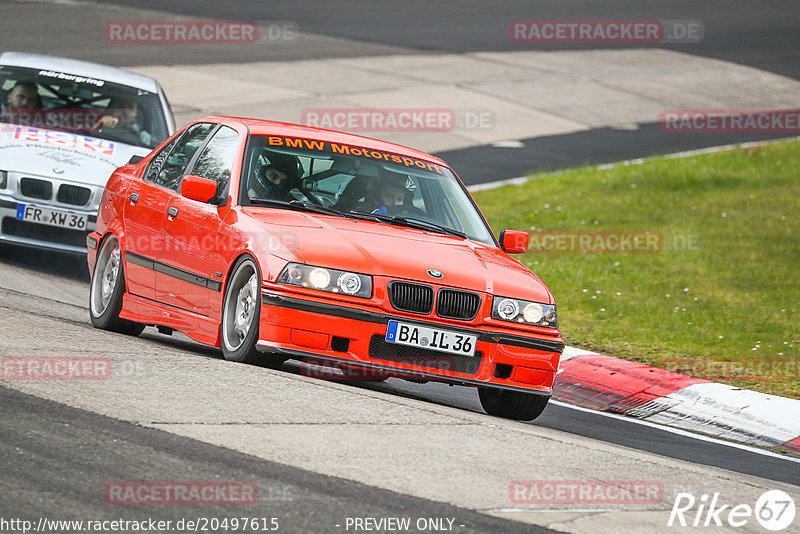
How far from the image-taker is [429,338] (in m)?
7.24

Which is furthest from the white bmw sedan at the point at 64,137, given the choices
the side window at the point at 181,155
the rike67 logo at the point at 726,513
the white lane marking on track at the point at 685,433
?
the rike67 logo at the point at 726,513

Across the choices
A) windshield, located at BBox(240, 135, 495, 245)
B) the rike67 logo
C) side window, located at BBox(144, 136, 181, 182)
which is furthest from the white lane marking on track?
side window, located at BBox(144, 136, 181, 182)

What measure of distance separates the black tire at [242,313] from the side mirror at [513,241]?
1945mm

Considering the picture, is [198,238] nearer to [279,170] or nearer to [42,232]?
[279,170]

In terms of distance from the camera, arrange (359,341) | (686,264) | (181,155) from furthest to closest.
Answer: (686,264)
(181,155)
(359,341)

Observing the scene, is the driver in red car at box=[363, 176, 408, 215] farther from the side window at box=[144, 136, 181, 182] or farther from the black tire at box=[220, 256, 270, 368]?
the side window at box=[144, 136, 181, 182]

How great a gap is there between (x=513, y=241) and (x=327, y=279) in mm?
1900

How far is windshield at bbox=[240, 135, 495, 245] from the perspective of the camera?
816cm

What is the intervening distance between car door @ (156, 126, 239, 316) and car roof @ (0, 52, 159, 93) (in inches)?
194

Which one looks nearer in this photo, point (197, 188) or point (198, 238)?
point (197, 188)

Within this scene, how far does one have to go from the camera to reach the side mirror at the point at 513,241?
28.4 ft

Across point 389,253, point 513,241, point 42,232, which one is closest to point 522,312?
point 389,253

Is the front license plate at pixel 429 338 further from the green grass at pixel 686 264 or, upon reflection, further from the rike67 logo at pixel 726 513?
the green grass at pixel 686 264

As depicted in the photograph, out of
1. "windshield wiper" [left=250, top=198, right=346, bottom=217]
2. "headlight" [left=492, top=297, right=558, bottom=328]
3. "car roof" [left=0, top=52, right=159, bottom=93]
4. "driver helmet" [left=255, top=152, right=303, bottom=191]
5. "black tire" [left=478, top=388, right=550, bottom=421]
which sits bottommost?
"black tire" [left=478, top=388, right=550, bottom=421]
